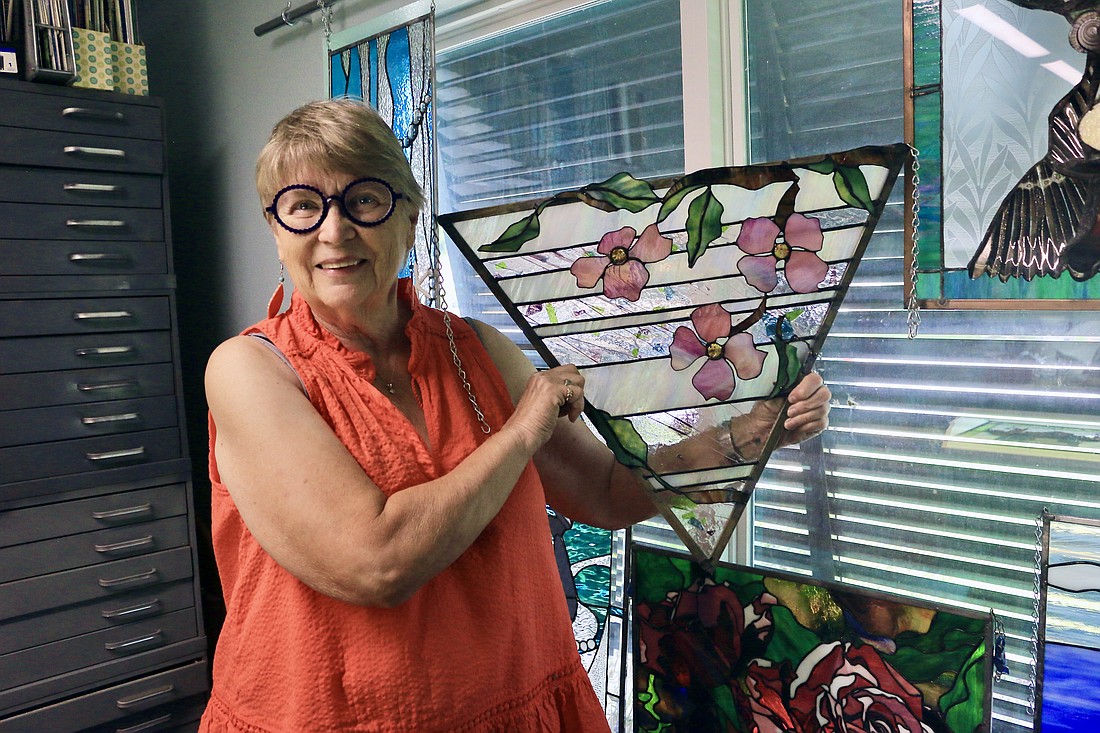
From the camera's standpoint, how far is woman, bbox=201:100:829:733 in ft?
3.31

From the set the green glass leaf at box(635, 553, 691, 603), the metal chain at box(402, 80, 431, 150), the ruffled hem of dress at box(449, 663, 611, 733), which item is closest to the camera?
the ruffled hem of dress at box(449, 663, 611, 733)

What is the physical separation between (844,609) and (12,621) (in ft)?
6.39

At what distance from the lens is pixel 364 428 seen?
42.8 inches

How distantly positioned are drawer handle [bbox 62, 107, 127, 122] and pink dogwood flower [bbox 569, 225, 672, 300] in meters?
1.55

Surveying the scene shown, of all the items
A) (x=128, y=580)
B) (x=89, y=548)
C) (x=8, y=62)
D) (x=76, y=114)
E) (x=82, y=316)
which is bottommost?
(x=128, y=580)

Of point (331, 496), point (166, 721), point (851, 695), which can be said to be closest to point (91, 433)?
point (166, 721)

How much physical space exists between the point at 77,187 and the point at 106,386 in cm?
52

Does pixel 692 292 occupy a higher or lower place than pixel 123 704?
higher

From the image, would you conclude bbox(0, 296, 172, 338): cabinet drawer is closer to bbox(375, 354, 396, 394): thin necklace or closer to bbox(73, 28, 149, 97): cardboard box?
bbox(73, 28, 149, 97): cardboard box

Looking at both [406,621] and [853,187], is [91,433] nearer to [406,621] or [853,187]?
[406,621]

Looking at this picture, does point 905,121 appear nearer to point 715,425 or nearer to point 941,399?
point 941,399

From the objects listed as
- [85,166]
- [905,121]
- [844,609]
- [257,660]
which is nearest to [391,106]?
[85,166]

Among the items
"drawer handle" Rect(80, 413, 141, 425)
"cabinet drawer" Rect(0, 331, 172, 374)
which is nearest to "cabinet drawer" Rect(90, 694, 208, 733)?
"drawer handle" Rect(80, 413, 141, 425)

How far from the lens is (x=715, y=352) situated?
4.25ft
